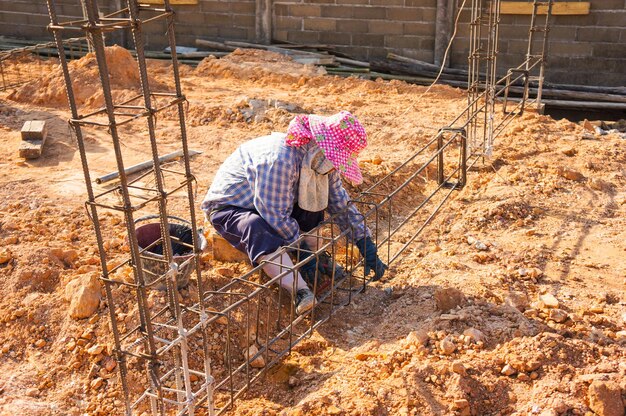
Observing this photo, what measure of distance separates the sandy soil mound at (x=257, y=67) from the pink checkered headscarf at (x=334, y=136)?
6.40m

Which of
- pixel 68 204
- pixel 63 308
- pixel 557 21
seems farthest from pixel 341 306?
pixel 557 21

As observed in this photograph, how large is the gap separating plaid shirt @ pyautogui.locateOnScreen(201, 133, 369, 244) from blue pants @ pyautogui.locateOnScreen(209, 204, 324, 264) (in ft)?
0.16

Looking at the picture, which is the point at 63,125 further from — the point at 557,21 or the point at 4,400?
the point at 557,21

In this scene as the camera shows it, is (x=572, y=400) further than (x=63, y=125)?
No

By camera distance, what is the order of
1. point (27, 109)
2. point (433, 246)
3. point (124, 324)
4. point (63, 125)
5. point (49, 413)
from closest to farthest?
point (49, 413) < point (124, 324) < point (433, 246) < point (63, 125) < point (27, 109)

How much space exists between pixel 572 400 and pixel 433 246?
2.05 metres

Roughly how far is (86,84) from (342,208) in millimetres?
5745

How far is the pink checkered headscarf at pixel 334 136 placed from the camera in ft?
13.4

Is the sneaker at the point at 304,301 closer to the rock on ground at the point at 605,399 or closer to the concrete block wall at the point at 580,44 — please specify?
the rock on ground at the point at 605,399

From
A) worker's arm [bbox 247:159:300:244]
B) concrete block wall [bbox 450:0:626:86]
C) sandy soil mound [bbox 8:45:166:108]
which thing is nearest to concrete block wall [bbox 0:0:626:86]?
concrete block wall [bbox 450:0:626:86]

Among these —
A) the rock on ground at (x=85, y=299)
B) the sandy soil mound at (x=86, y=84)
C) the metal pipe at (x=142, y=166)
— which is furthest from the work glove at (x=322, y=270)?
the sandy soil mound at (x=86, y=84)

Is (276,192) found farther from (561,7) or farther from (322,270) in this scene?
(561,7)

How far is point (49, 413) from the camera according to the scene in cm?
352

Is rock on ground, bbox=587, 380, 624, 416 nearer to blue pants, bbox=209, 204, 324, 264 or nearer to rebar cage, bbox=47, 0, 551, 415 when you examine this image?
rebar cage, bbox=47, 0, 551, 415
